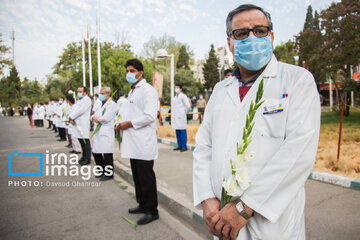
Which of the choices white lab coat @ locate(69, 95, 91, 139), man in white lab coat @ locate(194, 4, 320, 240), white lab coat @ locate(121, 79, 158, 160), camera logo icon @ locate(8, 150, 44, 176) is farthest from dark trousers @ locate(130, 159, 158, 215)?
camera logo icon @ locate(8, 150, 44, 176)

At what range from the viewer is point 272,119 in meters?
1.38

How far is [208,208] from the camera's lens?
1.55 meters

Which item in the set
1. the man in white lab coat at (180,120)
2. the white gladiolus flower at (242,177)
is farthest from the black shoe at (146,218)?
the man in white lab coat at (180,120)

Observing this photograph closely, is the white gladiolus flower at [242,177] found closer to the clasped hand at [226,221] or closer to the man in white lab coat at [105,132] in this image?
the clasped hand at [226,221]

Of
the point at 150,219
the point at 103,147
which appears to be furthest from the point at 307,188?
the point at 103,147

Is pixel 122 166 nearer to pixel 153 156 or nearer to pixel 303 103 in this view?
pixel 153 156

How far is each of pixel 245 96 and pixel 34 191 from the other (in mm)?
5263

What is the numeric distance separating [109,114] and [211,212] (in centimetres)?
435

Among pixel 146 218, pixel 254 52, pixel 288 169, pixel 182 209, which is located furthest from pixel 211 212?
pixel 182 209

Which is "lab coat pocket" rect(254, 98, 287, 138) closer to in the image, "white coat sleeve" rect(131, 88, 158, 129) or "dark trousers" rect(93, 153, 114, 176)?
"white coat sleeve" rect(131, 88, 158, 129)

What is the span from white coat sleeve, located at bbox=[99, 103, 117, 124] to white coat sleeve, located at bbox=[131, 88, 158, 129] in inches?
78.9

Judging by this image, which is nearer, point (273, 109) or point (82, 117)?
point (273, 109)

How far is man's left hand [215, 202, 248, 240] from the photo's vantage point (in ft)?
4.40

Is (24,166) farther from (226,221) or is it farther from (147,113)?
(226,221)
